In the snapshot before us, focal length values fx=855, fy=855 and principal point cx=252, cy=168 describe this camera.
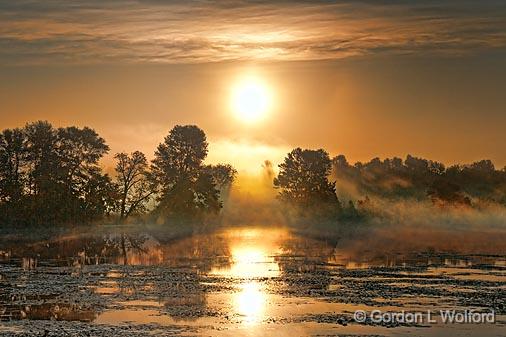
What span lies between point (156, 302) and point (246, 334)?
8.57 meters

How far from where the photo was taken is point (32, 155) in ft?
406

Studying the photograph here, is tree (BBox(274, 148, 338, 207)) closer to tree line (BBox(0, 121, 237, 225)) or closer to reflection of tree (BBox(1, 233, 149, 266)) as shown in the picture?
tree line (BBox(0, 121, 237, 225))

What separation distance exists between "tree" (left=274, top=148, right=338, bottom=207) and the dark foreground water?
214 ft

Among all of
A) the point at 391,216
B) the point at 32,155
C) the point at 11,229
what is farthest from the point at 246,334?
the point at 391,216

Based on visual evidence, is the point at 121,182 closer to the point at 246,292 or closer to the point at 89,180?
the point at 89,180

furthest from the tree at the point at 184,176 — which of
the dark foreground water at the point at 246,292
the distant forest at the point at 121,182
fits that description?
the dark foreground water at the point at 246,292

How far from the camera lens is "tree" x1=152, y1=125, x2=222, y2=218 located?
126 metres

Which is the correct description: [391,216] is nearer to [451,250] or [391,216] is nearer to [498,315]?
[451,250]

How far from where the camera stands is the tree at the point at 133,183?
126 meters

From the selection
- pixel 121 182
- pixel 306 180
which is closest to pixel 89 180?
pixel 121 182

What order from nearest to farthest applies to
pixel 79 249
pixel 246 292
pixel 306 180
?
pixel 246 292, pixel 79 249, pixel 306 180

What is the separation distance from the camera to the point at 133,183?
128250 mm

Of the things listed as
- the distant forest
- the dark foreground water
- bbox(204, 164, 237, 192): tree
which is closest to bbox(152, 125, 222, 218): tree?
the distant forest

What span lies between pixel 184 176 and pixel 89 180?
559 inches
